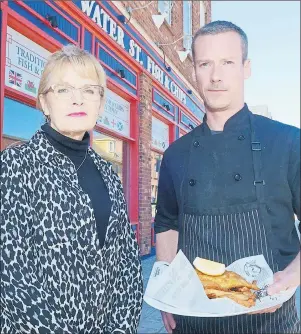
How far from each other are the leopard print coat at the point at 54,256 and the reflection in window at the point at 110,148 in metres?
4.29

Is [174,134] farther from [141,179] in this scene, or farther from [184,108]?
[141,179]

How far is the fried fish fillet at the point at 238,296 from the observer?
1.51 meters

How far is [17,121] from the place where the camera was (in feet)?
14.7

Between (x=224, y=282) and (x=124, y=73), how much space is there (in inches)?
232

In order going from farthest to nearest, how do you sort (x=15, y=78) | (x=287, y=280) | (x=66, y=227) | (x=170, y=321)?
1. (x=15, y=78)
2. (x=170, y=321)
3. (x=66, y=227)
4. (x=287, y=280)

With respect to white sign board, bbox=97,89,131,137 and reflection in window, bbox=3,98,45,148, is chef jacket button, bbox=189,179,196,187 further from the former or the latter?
white sign board, bbox=97,89,131,137

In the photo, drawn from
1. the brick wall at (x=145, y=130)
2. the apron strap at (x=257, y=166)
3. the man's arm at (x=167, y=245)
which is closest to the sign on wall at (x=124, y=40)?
the brick wall at (x=145, y=130)

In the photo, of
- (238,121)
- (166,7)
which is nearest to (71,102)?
(238,121)

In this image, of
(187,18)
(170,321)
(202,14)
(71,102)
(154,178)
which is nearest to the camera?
(71,102)

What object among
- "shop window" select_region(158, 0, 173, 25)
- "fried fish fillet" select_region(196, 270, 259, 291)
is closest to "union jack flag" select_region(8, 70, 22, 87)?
"fried fish fillet" select_region(196, 270, 259, 291)

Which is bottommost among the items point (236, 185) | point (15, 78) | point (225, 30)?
point (236, 185)

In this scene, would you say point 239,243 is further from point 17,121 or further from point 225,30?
point 17,121

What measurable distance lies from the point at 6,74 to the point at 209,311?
3.61 meters

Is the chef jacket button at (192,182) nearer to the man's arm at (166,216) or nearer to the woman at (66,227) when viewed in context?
the man's arm at (166,216)
